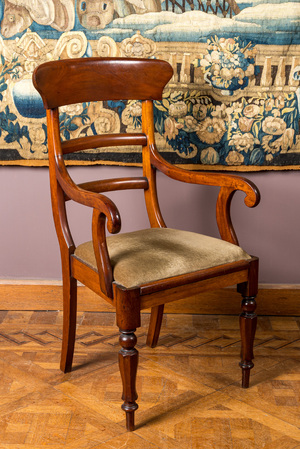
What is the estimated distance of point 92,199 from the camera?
5.97 ft

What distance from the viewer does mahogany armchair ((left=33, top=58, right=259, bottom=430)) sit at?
72.3 inches

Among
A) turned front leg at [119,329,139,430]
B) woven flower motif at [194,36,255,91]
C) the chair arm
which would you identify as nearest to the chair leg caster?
turned front leg at [119,329,139,430]

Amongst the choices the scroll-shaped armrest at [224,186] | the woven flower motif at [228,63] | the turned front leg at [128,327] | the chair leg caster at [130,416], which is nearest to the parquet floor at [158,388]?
the chair leg caster at [130,416]

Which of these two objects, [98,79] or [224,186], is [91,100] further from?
[224,186]

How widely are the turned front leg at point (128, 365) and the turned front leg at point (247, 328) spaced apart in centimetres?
45

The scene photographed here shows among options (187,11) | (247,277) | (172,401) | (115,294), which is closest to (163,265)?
(115,294)

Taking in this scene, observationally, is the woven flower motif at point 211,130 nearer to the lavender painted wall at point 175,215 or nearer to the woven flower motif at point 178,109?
the woven flower motif at point 178,109

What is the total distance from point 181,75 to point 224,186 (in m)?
0.69

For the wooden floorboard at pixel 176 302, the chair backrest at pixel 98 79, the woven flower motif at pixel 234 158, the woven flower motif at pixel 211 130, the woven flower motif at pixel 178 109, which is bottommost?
the wooden floorboard at pixel 176 302

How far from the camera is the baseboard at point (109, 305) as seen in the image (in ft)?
9.07

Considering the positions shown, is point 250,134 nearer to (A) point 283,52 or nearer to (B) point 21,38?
(A) point 283,52

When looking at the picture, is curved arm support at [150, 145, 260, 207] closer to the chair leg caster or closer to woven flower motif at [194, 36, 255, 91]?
woven flower motif at [194, 36, 255, 91]

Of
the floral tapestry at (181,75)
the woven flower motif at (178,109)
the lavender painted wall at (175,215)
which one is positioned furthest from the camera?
the lavender painted wall at (175,215)

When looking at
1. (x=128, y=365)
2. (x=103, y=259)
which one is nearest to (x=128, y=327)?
(x=128, y=365)
